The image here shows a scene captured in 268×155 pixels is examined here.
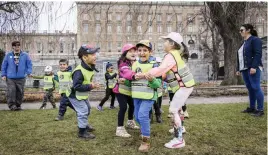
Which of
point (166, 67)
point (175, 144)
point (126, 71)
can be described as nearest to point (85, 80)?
point (126, 71)

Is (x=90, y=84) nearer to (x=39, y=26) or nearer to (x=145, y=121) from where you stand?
(x=145, y=121)

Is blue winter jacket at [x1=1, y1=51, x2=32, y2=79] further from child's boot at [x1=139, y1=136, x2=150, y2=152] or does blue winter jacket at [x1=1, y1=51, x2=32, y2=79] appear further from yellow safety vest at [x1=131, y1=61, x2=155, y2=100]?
child's boot at [x1=139, y1=136, x2=150, y2=152]

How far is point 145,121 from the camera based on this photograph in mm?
4148

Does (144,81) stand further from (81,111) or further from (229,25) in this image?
(229,25)

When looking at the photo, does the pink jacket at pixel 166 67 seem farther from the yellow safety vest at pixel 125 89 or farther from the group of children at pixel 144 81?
Answer: the yellow safety vest at pixel 125 89

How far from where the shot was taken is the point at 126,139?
4.61 metres

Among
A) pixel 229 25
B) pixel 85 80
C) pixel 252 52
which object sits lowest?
pixel 85 80

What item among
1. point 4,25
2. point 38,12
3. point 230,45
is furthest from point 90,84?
point 230,45

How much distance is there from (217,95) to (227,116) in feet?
19.5

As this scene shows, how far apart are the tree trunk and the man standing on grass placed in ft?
24.4

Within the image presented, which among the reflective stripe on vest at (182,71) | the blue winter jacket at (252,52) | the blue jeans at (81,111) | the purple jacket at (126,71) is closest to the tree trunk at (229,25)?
the blue winter jacket at (252,52)

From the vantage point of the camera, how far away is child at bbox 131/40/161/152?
4.11 meters

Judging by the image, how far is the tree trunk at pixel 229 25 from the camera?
12.0 meters

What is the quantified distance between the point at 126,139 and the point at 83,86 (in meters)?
1.03
